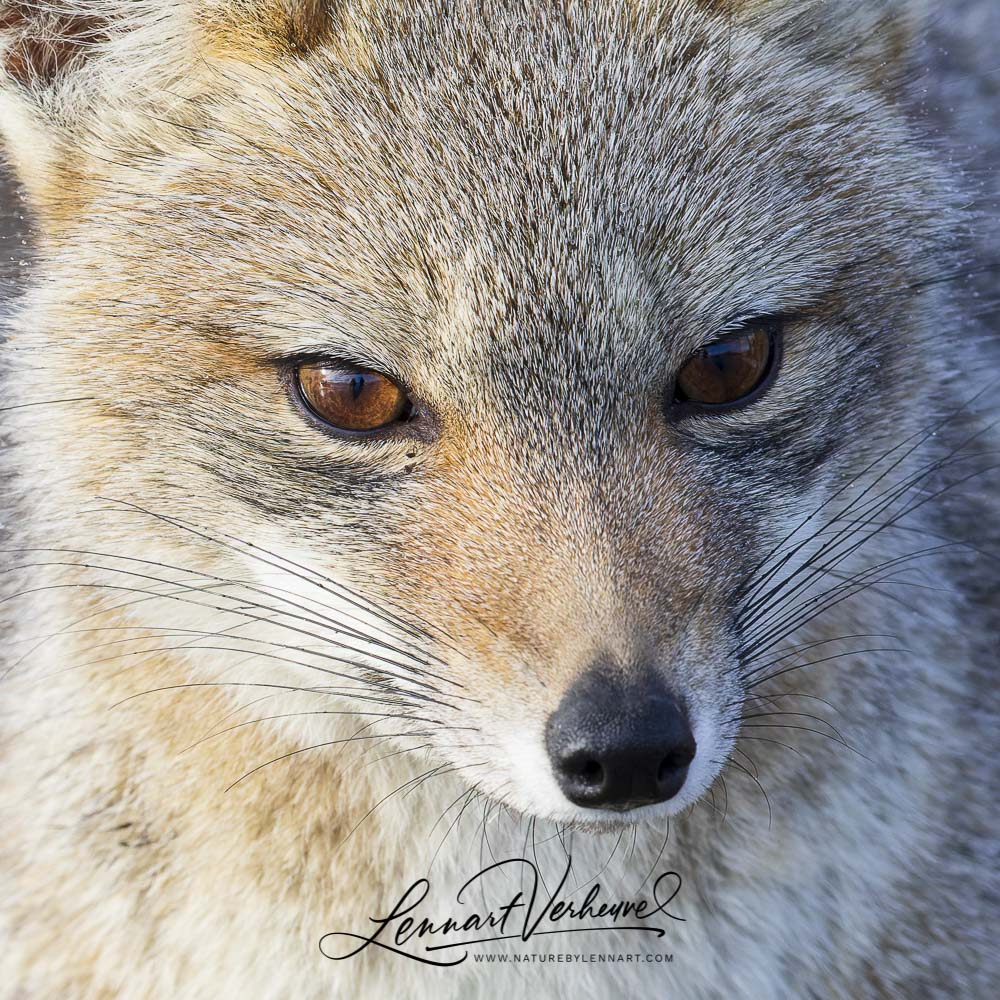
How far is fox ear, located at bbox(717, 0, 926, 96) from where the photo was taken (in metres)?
2.59

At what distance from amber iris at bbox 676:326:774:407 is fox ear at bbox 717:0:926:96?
2.19ft

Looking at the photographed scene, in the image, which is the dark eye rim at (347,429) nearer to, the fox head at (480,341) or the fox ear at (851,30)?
the fox head at (480,341)

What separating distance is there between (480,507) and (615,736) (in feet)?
1.59

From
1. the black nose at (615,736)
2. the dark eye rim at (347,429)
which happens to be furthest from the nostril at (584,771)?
the dark eye rim at (347,429)

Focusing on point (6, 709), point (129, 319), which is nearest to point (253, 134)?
point (129, 319)

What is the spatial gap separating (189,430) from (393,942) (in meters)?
1.12

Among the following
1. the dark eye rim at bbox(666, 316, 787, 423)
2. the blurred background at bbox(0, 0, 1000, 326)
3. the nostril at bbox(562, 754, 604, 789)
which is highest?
the blurred background at bbox(0, 0, 1000, 326)

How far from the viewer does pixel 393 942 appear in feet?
8.57

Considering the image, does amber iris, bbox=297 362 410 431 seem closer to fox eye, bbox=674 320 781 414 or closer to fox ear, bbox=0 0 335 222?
fox eye, bbox=674 320 781 414

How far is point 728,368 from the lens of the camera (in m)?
2.39

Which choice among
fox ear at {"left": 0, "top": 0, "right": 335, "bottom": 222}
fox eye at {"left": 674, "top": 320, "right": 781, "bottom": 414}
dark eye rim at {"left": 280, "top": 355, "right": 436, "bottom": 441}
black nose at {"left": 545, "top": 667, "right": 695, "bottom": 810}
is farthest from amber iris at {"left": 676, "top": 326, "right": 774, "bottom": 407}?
fox ear at {"left": 0, "top": 0, "right": 335, "bottom": 222}

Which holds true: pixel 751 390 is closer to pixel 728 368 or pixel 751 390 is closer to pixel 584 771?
pixel 728 368

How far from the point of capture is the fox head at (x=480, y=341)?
7.09 feet

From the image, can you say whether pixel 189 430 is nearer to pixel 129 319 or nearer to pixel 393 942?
pixel 129 319
